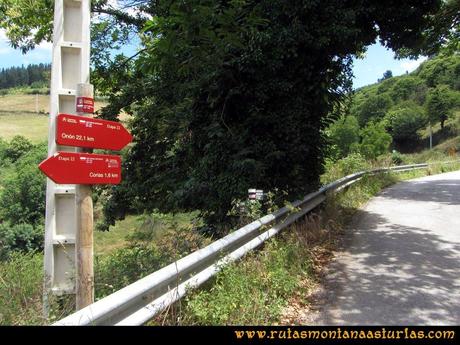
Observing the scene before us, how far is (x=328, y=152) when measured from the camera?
9844mm

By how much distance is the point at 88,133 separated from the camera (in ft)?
14.0


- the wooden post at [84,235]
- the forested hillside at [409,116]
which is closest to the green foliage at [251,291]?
the wooden post at [84,235]

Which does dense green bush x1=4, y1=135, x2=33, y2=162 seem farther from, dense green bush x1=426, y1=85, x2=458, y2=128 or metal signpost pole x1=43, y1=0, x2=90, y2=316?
metal signpost pole x1=43, y1=0, x2=90, y2=316


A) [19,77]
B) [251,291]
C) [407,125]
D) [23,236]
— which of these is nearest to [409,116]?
[407,125]

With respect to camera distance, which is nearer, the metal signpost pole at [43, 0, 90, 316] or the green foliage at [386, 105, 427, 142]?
the metal signpost pole at [43, 0, 90, 316]

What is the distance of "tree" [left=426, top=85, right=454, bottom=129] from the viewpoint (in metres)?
87.6

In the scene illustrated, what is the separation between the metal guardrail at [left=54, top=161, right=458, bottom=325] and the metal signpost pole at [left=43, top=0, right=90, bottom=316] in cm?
145

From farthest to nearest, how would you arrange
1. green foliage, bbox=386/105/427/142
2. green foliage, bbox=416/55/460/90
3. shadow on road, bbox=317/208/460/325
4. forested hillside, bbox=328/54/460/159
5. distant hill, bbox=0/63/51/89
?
distant hill, bbox=0/63/51/89 → green foliage, bbox=416/55/460/90 → green foliage, bbox=386/105/427/142 → forested hillside, bbox=328/54/460/159 → shadow on road, bbox=317/208/460/325

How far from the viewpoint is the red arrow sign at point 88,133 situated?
160 inches

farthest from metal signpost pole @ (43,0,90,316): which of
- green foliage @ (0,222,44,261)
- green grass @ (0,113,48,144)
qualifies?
green grass @ (0,113,48,144)

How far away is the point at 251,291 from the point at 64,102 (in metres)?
3.05

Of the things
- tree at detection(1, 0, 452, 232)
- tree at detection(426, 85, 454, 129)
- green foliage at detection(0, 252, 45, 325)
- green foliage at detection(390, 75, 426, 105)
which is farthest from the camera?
green foliage at detection(390, 75, 426, 105)

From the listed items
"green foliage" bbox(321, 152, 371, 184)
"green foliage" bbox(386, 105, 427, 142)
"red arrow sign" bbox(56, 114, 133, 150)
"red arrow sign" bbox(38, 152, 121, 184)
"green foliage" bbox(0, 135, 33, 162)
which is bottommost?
"green foliage" bbox(321, 152, 371, 184)
